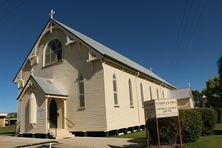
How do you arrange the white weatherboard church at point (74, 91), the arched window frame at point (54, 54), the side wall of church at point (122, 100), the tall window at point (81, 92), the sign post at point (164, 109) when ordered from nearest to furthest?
the sign post at point (164, 109)
the white weatherboard church at point (74, 91)
the side wall of church at point (122, 100)
the tall window at point (81, 92)
the arched window frame at point (54, 54)

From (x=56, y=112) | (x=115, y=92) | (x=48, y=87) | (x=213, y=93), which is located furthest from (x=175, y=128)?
(x=213, y=93)

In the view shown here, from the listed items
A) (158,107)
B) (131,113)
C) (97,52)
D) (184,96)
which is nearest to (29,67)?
(97,52)

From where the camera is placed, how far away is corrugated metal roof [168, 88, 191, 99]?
39.8m

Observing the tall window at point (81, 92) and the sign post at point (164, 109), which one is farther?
the tall window at point (81, 92)

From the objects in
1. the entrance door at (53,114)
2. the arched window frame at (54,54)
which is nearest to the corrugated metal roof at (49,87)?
the entrance door at (53,114)

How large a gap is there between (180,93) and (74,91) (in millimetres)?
25930

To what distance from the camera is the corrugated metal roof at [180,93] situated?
39812mm

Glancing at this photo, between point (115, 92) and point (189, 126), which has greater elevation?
point (115, 92)

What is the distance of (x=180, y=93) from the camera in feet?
135

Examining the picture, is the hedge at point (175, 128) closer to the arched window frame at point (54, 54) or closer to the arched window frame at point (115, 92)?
the arched window frame at point (115, 92)

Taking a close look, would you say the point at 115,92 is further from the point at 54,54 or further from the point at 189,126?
the point at 189,126

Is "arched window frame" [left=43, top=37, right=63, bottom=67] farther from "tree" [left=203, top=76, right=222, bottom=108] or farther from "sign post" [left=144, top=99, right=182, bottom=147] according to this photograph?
"tree" [left=203, top=76, right=222, bottom=108]

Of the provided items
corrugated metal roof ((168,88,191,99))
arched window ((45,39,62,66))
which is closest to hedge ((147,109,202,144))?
arched window ((45,39,62,66))

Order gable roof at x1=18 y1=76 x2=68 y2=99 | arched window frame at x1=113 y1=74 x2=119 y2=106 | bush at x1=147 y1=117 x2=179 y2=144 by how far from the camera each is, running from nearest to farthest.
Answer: bush at x1=147 y1=117 x2=179 y2=144
gable roof at x1=18 y1=76 x2=68 y2=99
arched window frame at x1=113 y1=74 x2=119 y2=106
